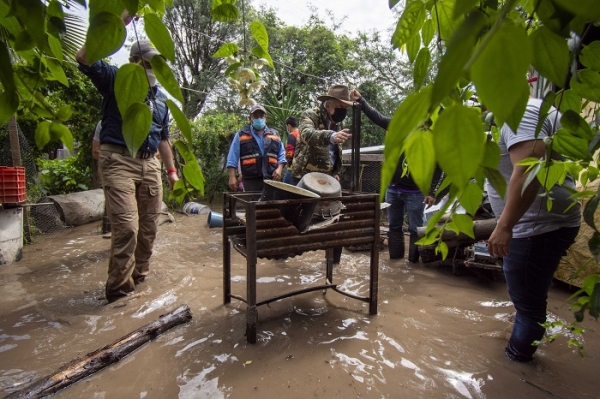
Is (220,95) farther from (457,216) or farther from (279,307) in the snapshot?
(457,216)

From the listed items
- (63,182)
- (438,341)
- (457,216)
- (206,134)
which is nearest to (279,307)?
(438,341)

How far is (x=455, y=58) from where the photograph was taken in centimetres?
31

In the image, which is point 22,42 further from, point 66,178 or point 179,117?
point 66,178

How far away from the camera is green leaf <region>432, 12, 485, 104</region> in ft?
0.98

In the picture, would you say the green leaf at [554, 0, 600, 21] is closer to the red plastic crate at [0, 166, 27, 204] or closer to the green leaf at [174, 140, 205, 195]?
the green leaf at [174, 140, 205, 195]

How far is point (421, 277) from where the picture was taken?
375cm

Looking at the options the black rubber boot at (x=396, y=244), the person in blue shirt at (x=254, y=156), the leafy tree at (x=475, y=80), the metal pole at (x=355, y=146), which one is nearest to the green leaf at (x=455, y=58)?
the leafy tree at (x=475, y=80)

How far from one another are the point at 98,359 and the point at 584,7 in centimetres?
243

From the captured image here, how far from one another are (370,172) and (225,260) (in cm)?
493

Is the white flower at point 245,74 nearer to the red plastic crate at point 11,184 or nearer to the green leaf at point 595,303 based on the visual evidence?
the green leaf at point 595,303

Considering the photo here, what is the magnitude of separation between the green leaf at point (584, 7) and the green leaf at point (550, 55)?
12 centimetres

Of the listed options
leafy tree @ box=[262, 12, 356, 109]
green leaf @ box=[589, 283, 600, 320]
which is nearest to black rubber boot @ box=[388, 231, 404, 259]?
green leaf @ box=[589, 283, 600, 320]

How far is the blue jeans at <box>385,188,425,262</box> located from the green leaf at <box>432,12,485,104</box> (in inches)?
158

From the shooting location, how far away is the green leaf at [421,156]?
1.30 feet
